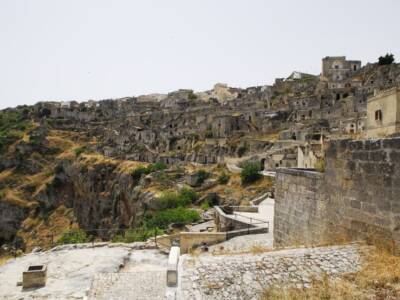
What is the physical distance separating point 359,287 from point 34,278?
28.6 feet

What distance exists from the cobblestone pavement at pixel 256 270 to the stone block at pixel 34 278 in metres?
6.10

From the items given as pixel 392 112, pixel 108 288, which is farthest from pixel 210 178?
pixel 108 288

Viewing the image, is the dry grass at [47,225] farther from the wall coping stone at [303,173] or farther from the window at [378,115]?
the wall coping stone at [303,173]

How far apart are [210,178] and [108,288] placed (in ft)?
113

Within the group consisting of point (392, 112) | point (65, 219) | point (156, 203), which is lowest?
point (65, 219)

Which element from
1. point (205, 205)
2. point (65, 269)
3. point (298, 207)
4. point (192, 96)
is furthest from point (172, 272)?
A: point (192, 96)

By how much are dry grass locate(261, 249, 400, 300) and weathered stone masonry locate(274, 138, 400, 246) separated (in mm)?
659

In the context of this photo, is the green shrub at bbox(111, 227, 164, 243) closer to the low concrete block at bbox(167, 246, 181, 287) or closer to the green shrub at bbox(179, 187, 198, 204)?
the low concrete block at bbox(167, 246, 181, 287)

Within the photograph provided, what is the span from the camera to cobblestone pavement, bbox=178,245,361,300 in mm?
4789

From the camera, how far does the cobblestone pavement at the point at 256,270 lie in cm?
479

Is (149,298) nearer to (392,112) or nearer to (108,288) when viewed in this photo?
(108,288)

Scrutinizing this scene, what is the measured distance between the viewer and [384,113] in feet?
40.3

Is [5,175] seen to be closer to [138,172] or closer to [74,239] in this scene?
[138,172]

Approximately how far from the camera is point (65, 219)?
204 feet
